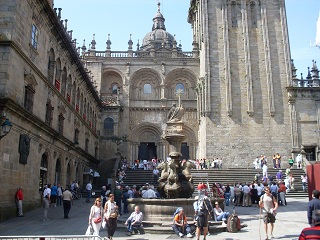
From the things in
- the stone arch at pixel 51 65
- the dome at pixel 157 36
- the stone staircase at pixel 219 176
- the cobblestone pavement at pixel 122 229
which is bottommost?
the cobblestone pavement at pixel 122 229

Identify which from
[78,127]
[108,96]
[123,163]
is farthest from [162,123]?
[78,127]

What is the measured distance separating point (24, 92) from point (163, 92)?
91.0ft

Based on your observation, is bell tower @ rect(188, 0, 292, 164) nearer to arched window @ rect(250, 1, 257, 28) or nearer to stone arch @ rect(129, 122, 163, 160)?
arched window @ rect(250, 1, 257, 28)

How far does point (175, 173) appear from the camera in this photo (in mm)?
15445

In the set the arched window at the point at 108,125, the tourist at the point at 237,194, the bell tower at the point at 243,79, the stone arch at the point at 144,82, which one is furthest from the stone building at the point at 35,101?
the stone arch at the point at 144,82

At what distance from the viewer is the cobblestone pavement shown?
11998mm

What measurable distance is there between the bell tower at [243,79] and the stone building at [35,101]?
13314mm

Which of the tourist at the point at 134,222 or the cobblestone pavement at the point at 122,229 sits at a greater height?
the tourist at the point at 134,222

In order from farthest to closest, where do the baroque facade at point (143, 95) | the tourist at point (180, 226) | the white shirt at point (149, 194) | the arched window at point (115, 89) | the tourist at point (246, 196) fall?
the arched window at point (115, 89) → the tourist at point (246, 196) → the baroque facade at point (143, 95) → the white shirt at point (149, 194) → the tourist at point (180, 226)

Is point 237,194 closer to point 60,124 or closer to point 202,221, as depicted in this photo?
point 202,221

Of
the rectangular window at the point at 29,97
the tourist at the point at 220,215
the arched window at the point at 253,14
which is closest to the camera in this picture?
the tourist at the point at 220,215

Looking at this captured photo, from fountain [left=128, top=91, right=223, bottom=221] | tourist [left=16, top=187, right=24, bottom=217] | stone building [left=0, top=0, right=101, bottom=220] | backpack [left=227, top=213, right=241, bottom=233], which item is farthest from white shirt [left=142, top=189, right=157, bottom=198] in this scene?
stone building [left=0, top=0, right=101, bottom=220]

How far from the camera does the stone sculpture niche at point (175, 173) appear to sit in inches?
596

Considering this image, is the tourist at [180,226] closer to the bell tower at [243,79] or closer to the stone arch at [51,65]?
the stone arch at [51,65]
